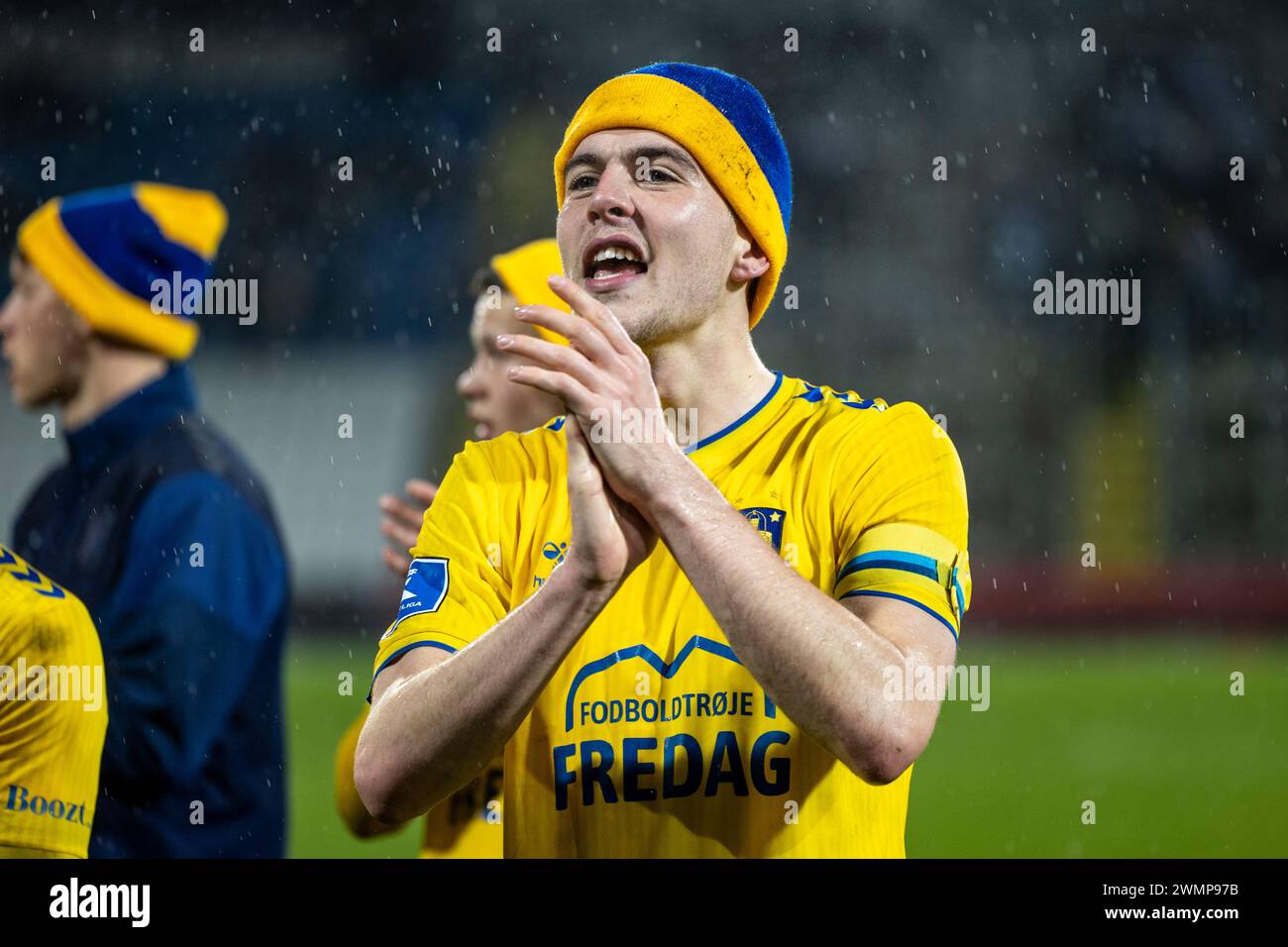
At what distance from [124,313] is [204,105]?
35.8ft

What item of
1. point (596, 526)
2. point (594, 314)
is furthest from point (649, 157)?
point (596, 526)

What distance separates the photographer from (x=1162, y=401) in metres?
14.1

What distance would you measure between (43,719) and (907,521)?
1959 millimetres

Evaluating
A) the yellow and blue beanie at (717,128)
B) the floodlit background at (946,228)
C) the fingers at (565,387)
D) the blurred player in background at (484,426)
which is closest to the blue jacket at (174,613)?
the blurred player in background at (484,426)

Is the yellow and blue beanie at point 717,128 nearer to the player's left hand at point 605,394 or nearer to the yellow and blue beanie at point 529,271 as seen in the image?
the player's left hand at point 605,394

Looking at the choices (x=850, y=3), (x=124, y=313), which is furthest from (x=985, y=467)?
(x=124, y=313)

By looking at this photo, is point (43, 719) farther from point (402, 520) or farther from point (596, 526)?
point (596, 526)

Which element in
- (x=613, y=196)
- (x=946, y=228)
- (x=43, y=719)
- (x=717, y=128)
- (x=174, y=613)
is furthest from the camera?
(x=946, y=228)

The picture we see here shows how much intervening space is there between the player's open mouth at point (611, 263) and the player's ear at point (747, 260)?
0.70 ft

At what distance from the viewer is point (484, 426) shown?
13.1 ft

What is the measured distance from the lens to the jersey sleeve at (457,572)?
2.10m

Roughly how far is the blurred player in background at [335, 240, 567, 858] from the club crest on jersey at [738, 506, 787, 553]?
0.68 m

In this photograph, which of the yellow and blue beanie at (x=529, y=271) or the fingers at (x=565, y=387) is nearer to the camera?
the fingers at (x=565, y=387)
